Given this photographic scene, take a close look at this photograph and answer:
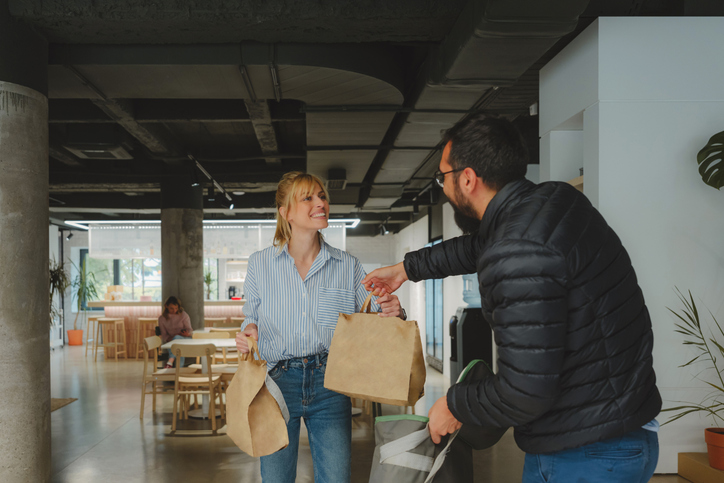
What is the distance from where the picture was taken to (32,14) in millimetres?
3373

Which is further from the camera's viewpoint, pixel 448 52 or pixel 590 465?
pixel 448 52

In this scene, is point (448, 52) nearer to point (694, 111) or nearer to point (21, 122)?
point (694, 111)

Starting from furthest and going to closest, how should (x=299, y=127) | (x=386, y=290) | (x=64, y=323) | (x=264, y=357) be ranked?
(x=64, y=323) → (x=299, y=127) → (x=264, y=357) → (x=386, y=290)

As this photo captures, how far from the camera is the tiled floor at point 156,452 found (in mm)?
4191

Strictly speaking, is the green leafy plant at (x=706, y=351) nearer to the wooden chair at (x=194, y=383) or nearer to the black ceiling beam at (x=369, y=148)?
the black ceiling beam at (x=369, y=148)

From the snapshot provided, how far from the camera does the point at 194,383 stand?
5.87 meters

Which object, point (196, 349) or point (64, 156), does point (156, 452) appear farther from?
point (64, 156)

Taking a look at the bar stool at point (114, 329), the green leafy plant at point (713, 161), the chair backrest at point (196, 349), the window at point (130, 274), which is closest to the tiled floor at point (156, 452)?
the chair backrest at point (196, 349)

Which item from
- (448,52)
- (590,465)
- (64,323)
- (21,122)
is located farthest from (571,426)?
(64,323)

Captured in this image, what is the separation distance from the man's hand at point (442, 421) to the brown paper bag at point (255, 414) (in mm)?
614

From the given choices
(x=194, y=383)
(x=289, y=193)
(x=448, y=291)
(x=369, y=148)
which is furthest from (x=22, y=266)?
(x=448, y=291)

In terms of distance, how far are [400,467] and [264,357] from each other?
74 cm

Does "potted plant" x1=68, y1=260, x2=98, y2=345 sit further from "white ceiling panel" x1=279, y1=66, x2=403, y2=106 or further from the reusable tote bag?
the reusable tote bag

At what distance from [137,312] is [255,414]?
11701 millimetres
